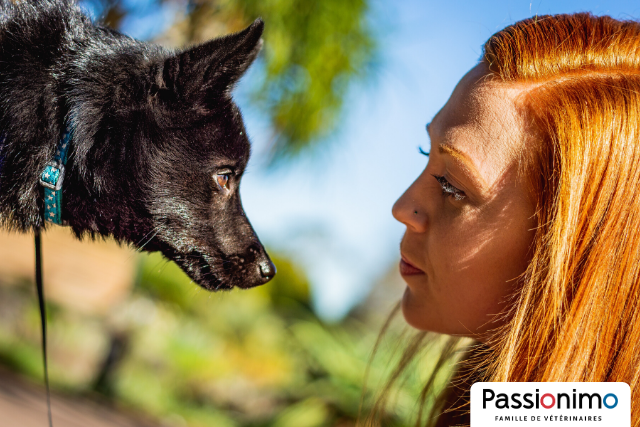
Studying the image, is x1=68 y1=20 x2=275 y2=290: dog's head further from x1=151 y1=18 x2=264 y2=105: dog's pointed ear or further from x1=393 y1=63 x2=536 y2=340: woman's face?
x1=393 y1=63 x2=536 y2=340: woman's face

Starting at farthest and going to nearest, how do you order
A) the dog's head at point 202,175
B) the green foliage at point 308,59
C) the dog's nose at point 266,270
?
the green foliage at point 308,59, the dog's nose at point 266,270, the dog's head at point 202,175

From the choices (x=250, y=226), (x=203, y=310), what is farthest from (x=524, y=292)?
(x=203, y=310)

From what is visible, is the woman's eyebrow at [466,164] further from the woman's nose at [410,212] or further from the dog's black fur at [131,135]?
the dog's black fur at [131,135]

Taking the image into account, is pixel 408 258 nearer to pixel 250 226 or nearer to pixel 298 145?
pixel 250 226

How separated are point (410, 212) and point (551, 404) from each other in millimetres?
717

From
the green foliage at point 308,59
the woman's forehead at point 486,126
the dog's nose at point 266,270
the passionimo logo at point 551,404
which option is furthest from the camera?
the green foliage at point 308,59

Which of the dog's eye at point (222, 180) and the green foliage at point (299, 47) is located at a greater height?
the green foliage at point (299, 47)

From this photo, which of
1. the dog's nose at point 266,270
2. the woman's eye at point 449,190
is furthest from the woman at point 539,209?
the dog's nose at point 266,270

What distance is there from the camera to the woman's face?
1580 millimetres

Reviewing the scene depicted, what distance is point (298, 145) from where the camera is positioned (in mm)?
6504

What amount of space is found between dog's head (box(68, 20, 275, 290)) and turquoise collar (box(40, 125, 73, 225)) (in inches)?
4.4

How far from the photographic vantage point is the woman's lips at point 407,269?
1.85 m

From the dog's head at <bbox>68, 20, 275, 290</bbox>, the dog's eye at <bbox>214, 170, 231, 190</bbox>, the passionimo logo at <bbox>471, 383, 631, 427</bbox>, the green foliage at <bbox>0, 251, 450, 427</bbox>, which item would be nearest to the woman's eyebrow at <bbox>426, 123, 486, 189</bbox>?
the passionimo logo at <bbox>471, 383, 631, 427</bbox>

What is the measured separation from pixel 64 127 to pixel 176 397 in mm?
6545
